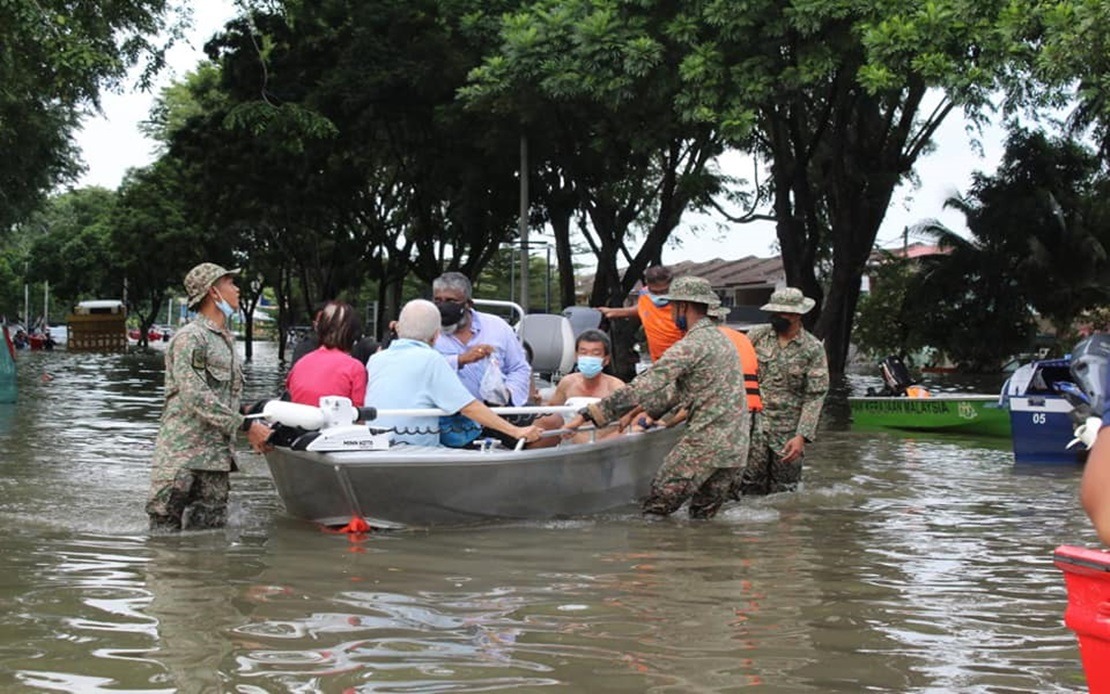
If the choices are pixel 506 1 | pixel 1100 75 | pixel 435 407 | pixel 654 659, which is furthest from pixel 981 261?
pixel 654 659

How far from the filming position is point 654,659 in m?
6.02

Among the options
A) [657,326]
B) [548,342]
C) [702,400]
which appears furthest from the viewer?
[548,342]

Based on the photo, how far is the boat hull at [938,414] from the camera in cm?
1872

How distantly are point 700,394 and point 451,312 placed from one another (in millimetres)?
1977

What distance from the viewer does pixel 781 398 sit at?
10.8 metres

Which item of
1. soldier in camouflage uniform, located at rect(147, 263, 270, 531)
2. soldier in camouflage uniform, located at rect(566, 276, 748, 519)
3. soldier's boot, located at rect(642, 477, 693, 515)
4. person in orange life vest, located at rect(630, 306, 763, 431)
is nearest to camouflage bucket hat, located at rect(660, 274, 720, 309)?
soldier in camouflage uniform, located at rect(566, 276, 748, 519)

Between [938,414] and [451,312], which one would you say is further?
[938,414]

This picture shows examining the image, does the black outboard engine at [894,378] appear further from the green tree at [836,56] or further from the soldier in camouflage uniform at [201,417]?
the soldier in camouflage uniform at [201,417]

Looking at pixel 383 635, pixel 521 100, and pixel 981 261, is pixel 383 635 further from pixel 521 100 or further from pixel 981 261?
pixel 981 261

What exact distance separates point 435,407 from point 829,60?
11.3 m

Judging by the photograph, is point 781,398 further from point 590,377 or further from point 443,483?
point 443,483

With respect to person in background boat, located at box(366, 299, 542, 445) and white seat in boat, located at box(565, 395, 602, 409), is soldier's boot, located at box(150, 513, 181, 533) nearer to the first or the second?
person in background boat, located at box(366, 299, 542, 445)

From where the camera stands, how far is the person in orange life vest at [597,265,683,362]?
37.4 feet

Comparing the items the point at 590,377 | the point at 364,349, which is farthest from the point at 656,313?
the point at 364,349
